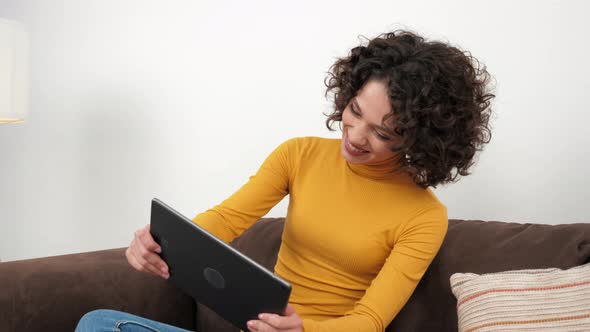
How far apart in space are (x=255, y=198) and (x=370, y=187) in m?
0.25

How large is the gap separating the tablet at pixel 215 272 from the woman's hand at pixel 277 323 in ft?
0.03

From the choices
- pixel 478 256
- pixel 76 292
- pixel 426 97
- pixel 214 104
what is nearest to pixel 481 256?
pixel 478 256

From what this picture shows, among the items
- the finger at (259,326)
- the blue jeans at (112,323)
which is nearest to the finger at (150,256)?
the blue jeans at (112,323)

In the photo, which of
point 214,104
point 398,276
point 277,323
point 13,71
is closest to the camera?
point 277,323

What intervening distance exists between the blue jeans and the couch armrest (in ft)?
0.96

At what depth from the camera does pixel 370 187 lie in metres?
1.41

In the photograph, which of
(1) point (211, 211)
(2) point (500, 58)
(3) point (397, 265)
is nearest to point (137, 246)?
(1) point (211, 211)

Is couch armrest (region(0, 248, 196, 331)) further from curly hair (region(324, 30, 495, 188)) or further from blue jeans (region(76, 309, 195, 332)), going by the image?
curly hair (region(324, 30, 495, 188))

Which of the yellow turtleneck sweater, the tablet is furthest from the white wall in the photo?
the tablet

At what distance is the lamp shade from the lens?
1.99 meters

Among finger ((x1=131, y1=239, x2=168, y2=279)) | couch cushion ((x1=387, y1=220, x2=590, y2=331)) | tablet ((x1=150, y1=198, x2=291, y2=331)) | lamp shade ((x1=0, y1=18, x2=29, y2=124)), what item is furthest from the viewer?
lamp shade ((x1=0, y1=18, x2=29, y2=124))

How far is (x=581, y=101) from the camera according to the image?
1580 millimetres

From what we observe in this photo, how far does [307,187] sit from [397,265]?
0.27 metres

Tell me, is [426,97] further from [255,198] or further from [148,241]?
[148,241]
